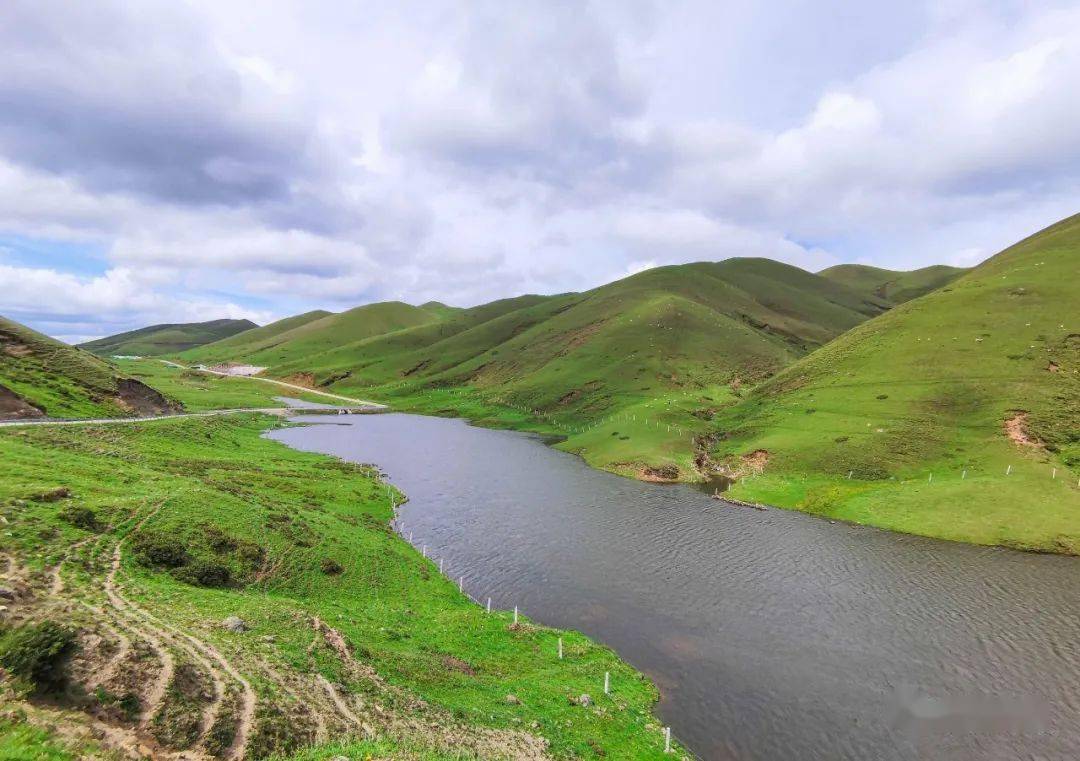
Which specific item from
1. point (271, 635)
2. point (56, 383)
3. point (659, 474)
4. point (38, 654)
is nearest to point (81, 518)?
point (271, 635)

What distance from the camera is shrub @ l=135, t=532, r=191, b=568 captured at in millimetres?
26766

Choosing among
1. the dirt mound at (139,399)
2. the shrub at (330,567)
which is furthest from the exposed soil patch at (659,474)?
the dirt mound at (139,399)

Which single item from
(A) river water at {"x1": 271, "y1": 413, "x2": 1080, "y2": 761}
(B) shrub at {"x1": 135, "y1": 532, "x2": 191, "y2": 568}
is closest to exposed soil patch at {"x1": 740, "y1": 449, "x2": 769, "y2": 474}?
(A) river water at {"x1": 271, "y1": 413, "x2": 1080, "y2": 761}

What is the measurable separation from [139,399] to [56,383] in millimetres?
12383

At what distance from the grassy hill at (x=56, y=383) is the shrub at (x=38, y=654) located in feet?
201

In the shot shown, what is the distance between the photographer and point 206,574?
2828 cm

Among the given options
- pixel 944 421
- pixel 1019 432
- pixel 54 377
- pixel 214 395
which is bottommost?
pixel 214 395

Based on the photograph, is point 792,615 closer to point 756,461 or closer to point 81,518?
point 81,518

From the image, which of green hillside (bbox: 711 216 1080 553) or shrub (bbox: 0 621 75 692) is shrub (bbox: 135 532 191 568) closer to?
shrub (bbox: 0 621 75 692)

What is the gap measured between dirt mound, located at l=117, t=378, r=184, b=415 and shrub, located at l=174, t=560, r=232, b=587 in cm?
6533

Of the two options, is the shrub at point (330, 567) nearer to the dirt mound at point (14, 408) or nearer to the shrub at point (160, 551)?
the shrub at point (160, 551)

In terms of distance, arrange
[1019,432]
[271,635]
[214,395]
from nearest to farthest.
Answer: [271,635] < [1019,432] < [214,395]

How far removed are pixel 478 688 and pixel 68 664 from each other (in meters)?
16.1

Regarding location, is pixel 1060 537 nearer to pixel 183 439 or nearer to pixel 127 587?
pixel 127 587
